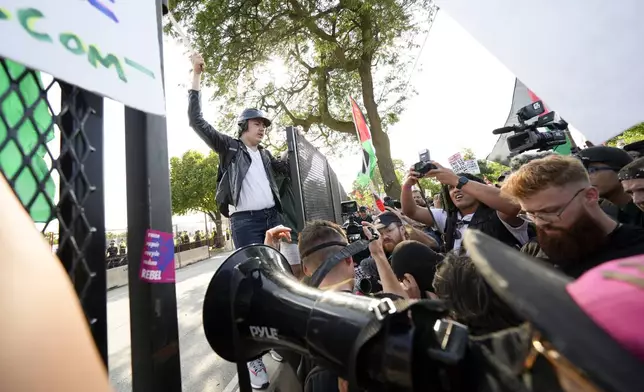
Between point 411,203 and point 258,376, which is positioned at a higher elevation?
point 411,203

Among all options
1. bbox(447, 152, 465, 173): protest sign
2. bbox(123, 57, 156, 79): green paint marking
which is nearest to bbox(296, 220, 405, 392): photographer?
bbox(123, 57, 156, 79): green paint marking

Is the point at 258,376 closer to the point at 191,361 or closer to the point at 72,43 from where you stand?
the point at 191,361

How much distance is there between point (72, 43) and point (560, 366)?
103cm

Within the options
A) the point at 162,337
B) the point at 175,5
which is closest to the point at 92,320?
the point at 162,337

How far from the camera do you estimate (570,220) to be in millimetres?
1690

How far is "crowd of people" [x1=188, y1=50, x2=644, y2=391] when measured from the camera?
1.33 m

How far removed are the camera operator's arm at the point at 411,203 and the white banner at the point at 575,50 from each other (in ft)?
3.99

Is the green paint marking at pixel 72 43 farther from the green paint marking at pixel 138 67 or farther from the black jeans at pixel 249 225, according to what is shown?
the black jeans at pixel 249 225

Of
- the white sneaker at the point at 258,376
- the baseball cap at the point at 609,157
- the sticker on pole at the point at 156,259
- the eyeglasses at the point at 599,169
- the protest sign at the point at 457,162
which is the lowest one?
the white sneaker at the point at 258,376

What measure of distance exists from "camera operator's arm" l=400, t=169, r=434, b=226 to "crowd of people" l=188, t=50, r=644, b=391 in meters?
0.01

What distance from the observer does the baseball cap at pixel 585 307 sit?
0.38 m

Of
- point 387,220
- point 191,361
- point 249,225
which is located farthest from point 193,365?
point 387,220

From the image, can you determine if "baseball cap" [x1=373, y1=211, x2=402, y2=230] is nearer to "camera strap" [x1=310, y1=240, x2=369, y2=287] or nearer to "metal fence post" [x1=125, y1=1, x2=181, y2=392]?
"camera strap" [x1=310, y1=240, x2=369, y2=287]

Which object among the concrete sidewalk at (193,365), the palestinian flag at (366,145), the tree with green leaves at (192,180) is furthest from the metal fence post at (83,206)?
the tree with green leaves at (192,180)
